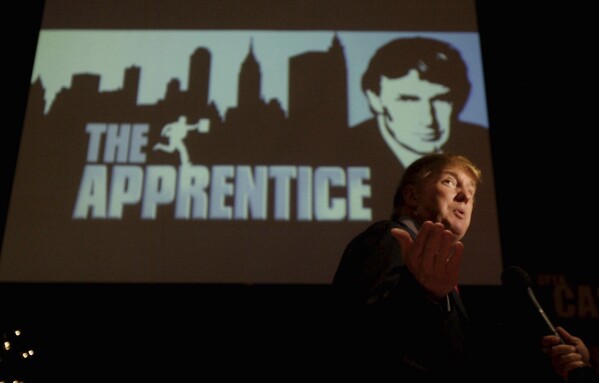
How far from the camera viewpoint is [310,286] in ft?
11.4

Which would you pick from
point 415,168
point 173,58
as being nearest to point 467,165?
point 415,168

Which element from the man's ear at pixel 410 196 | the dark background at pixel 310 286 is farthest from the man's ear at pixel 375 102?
the man's ear at pixel 410 196

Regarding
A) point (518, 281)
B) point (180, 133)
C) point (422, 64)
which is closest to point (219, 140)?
point (180, 133)

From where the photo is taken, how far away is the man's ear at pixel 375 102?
3.36 m

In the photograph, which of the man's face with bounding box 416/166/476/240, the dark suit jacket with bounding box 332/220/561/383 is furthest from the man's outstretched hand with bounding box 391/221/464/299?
the man's face with bounding box 416/166/476/240

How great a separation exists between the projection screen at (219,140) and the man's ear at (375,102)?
0.03 m

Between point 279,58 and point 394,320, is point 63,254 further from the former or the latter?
point 394,320

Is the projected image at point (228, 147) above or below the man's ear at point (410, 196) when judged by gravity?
above

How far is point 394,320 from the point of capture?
1.20 m

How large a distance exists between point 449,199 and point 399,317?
0.54 metres

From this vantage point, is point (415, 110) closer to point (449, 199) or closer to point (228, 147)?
point (228, 147)

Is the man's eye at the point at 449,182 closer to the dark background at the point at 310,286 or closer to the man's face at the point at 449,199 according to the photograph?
the man's face at the point at 449,199

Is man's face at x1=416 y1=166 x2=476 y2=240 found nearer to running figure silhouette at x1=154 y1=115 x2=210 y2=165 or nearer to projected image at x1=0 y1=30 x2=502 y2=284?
projected image at x1=0 y1=30 x2=502 y2=284

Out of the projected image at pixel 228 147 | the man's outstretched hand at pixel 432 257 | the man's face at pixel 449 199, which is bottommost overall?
the man's outstretched hand at pixel 432 257
